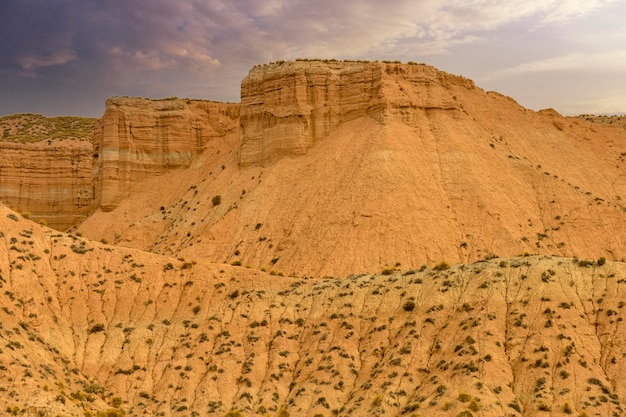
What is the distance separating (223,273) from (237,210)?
2063 centimetres

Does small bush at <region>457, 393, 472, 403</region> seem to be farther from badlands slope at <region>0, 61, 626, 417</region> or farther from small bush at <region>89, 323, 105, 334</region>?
small bush at <region>89, 323, 105, 334</region>

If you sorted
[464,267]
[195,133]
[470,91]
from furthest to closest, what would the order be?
[195,133] < [470,91] < [464,267]

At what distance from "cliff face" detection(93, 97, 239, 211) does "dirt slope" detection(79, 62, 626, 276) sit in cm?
396

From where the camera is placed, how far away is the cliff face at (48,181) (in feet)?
285

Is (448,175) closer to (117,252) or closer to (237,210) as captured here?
(237,210)

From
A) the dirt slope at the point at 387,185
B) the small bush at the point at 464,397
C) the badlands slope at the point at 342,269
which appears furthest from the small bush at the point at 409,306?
the dirt slope at the point at 387,185

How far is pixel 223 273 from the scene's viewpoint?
44.3 m

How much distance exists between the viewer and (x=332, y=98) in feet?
225

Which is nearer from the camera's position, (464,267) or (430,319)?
(430,319)

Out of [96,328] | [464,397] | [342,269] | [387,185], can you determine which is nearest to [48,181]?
[387,185]

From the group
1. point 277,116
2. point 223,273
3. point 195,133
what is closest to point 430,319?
point 223,273

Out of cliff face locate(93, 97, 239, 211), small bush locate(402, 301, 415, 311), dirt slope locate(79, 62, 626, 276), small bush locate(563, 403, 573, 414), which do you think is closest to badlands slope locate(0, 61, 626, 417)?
small bush locate(402, 301, 415, 311)

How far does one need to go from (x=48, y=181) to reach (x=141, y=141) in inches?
561

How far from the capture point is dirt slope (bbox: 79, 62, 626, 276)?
187ft
